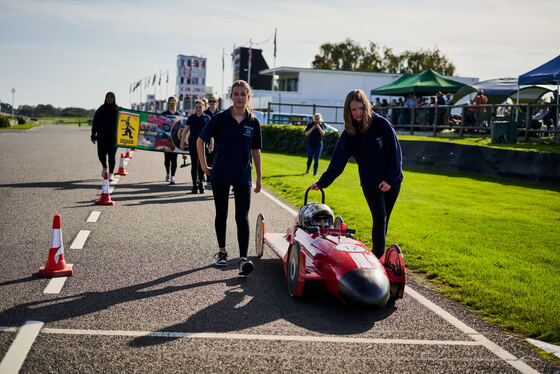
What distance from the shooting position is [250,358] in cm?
425

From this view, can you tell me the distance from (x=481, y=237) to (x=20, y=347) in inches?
284

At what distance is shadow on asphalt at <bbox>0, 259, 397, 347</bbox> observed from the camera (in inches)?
194

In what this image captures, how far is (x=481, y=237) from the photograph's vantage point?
9.50 meters

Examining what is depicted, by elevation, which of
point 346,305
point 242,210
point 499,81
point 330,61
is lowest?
point 346,305

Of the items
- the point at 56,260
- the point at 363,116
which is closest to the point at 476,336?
the point at 363,116

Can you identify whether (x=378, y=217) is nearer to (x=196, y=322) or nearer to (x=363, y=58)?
(x=196, y=322)

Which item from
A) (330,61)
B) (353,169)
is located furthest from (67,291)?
(330,61)

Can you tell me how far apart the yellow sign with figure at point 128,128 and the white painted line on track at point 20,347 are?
1374 centimetres

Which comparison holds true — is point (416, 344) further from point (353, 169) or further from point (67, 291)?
point (353, 169)

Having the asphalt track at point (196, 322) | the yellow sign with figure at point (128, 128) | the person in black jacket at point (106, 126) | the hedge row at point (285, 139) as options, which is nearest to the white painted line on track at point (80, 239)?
the asphalt track at point (196, 322)

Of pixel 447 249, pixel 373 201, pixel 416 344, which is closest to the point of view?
pixel 416 344

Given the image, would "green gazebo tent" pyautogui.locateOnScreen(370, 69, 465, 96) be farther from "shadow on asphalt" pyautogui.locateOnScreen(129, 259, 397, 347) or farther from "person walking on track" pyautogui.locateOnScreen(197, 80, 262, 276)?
"shadow on asphalt" pyautogui.locateOnScreen(129, 259, 397, 347)

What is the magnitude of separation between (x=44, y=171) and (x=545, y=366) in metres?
15.4

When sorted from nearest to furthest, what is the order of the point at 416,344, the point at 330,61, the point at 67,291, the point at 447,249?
1. the point at 416,344
2. the point at 67,291
3. the point at 447,249
4. the point at 330,61
